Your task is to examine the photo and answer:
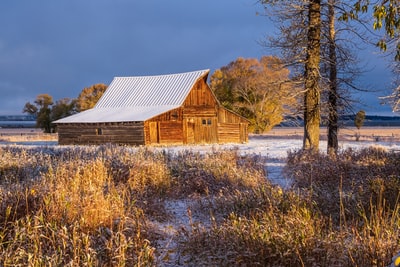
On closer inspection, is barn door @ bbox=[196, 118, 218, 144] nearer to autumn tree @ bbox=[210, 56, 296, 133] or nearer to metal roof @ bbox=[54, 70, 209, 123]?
metal roof @ bbox=[54, 70, 209, 123]

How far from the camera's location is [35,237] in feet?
14.9

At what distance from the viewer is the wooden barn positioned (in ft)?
105

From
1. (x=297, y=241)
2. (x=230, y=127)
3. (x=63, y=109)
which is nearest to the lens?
(x=297, y=241)

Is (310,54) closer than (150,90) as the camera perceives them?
Yes

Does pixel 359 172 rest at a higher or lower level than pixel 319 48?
lower

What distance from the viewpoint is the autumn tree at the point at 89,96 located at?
2147 inches

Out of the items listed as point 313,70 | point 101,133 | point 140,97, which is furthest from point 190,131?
point 313,70

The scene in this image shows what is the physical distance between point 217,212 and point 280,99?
8799 mm

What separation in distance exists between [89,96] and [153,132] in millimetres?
27816

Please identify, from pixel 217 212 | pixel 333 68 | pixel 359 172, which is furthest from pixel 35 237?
pixel 333 68

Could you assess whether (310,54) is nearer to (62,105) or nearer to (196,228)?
(196,228)

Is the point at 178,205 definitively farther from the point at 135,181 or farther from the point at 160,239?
the point at 160,239

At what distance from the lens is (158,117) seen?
32281 mm

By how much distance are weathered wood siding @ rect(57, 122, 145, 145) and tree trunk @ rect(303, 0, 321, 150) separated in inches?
733
